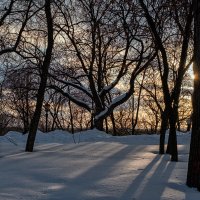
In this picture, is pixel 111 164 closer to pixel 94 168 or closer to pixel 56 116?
pixel 94 168

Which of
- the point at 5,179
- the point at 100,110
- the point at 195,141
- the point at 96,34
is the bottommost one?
the point at 5,179

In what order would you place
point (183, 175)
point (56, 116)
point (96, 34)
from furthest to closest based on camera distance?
point (56, 116)
point (96, 34)
point (183, 175)

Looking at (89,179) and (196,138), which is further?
(89,179)

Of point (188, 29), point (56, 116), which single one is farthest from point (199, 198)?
point (56, 116)

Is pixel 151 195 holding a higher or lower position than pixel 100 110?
lower

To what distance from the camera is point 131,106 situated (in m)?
54.8

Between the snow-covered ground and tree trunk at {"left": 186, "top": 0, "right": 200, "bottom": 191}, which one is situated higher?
tree trunk at {"left": 186, "top": 0, "right": 200, "bottom": 191}

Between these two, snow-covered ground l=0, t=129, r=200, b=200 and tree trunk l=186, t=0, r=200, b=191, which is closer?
snow-covered ground l=0, t=129, r=200, b=200

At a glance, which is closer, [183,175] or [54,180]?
[54,180]

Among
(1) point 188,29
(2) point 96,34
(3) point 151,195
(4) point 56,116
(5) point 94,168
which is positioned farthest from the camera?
(4) point 56,116

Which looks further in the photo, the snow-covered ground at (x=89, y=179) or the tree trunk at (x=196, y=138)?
the tree trunk at (x=196, y=138)

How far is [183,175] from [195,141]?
1204mm

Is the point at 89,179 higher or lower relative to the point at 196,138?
lower

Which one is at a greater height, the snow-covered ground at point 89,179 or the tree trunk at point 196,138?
the tree trunk at point 196,138
